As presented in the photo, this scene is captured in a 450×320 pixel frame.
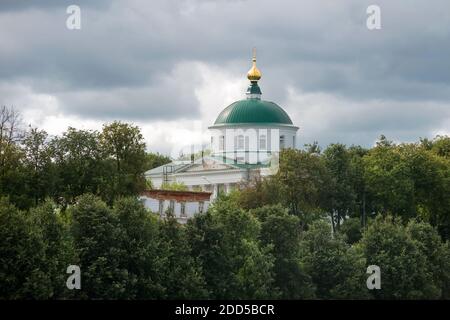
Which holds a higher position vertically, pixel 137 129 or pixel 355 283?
pixel 137 129

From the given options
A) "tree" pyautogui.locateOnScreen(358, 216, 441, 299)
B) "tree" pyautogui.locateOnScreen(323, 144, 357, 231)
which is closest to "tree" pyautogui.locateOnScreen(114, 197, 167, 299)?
"tree" pyautogui.locateOnScreen(358, 216, 441, 299)

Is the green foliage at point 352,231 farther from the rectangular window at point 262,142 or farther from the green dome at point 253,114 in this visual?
the rectangular window at point 262,142

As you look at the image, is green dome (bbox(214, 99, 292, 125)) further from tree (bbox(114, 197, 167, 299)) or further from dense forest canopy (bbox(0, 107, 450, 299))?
tree (bbox(114, 197, 167, 299))

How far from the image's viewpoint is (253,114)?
136 m

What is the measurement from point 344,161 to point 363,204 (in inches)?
121

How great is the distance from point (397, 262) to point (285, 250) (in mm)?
6781

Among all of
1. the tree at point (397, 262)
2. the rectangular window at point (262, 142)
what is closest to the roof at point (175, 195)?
the tree at point (397, 262)

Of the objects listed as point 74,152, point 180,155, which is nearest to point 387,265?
point 74,152

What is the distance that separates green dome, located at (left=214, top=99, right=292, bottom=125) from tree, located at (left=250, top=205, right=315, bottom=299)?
67200 millimetres

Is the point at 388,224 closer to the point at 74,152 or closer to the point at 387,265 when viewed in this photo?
the point at 387,265

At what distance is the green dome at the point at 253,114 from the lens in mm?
136500

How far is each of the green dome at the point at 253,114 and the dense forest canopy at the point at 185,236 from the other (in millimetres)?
45488
